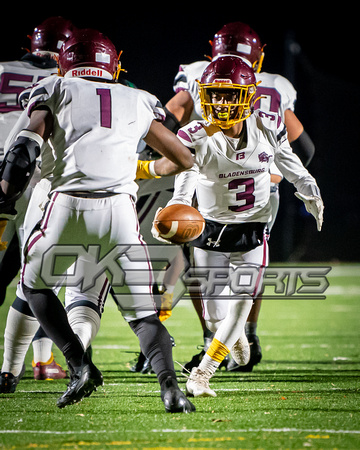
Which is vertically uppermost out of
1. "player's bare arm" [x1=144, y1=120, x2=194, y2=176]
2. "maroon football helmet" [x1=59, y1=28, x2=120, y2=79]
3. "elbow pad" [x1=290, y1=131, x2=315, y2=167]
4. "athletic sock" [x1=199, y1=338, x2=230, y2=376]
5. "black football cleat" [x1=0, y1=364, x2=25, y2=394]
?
"maroon football helmet" [x1=59, y1=28, x2=120, y2=79]

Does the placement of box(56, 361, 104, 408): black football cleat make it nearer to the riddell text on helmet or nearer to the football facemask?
the riddell text on helmet

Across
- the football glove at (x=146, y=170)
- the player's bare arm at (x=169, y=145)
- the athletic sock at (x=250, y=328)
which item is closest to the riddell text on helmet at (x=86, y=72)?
the player's bare arm at (x=169, y=145)

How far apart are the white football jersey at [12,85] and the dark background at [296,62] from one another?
7180mm

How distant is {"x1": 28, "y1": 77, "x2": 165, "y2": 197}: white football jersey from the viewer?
2.83 m

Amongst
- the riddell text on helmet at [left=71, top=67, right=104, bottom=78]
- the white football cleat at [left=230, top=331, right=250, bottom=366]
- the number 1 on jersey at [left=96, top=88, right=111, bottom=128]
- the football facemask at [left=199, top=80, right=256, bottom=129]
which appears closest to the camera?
the number 1 on jersey at [left=96, top=88, right=111, bottom=128]

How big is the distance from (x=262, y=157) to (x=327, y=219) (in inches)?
349

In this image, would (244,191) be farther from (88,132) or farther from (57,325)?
(57,325)

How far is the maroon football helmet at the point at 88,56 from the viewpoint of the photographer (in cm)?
298

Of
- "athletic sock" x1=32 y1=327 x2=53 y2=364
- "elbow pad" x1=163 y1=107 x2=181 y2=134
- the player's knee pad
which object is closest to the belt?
the player's knee pad

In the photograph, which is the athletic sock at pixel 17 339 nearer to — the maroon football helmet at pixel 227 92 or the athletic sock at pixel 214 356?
the athletic sock at pixel 214 356

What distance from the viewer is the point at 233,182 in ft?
12.0

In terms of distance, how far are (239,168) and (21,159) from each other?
1.25m

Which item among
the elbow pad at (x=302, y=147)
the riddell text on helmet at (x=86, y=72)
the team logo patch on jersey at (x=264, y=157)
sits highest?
the riddell text on helmet at (x=86, y=72)

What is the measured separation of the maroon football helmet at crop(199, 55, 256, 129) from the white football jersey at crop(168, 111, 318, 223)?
0.28 feet
